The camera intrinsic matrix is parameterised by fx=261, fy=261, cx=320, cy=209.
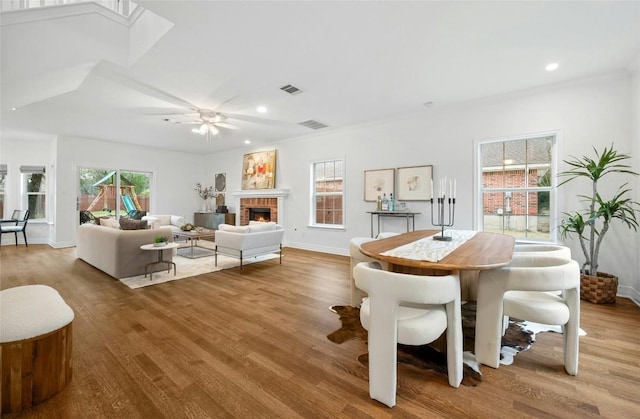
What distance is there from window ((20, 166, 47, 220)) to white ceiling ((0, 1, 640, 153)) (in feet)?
11.1

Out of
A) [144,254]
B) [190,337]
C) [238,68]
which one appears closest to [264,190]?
[144,254]

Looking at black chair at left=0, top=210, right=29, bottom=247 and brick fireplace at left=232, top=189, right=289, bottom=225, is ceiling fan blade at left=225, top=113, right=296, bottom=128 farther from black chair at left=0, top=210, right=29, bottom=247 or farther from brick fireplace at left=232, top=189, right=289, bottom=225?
black chair at left=0, top=210, right=29, bottom=247

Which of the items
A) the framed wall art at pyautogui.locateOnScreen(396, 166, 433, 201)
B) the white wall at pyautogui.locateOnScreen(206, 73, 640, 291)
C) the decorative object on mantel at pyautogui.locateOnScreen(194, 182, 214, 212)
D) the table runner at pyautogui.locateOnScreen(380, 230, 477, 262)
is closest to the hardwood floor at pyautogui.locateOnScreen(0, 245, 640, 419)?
the table runner at pyautogui.locateOnScreen(380, 230, 477, 262)

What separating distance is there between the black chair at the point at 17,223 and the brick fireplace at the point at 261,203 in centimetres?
494

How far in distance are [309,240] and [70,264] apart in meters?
4.52

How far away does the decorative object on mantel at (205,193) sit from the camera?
8.73 metres

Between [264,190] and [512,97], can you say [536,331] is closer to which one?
[512,97]

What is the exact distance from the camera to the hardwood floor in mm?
1456

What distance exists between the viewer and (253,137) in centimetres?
659

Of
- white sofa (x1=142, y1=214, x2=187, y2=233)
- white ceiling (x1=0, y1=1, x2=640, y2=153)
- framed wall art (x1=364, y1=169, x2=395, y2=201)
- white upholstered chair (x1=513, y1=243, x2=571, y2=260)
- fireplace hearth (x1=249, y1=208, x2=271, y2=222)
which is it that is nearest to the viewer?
white upholstered chair (x1=513, y1=243, x2=571, y2=260)

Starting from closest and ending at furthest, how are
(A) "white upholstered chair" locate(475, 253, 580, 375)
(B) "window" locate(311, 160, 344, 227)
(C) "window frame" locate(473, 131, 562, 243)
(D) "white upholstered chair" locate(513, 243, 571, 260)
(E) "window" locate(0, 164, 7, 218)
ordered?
1. (A) "white upholstered chair" locate(475, 253, 580, 375)
2. (D) "white upholstered chair" locate(513, 243, 571, 260)
3. (C) "window frame" locate(473, 131, 562, 243)
4. (B) "window" locate(311, 160, 344, 227)
5. (E) "window" locate(0, 164, 7, 218)

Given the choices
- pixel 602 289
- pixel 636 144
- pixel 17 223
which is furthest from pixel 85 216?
Result: pixel 636 144

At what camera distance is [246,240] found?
4.17m

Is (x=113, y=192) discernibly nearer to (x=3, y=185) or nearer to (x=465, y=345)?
(x=3, y=185)
